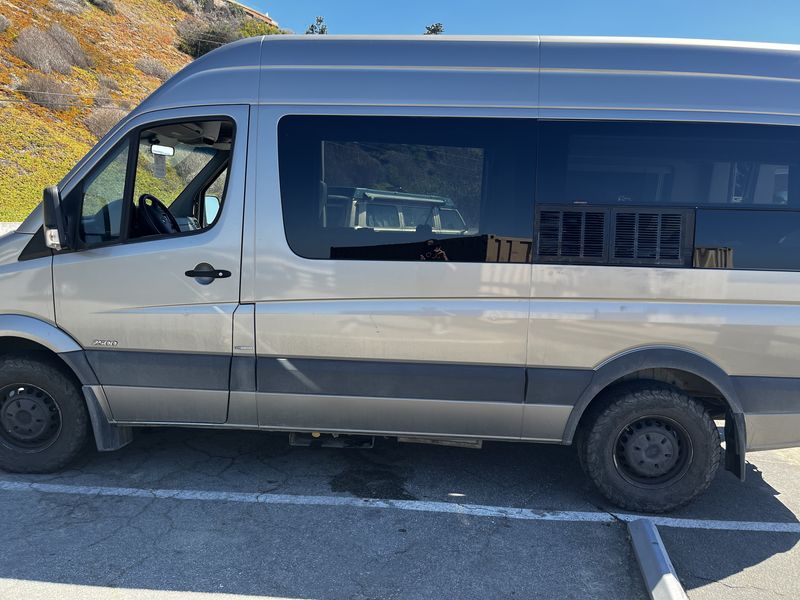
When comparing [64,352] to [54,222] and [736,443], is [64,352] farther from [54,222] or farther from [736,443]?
[736,443]

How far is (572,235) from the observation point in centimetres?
316

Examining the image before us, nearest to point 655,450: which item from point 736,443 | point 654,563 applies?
point 736,443

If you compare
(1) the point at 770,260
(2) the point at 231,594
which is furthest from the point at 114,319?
(1) the point at 770,260

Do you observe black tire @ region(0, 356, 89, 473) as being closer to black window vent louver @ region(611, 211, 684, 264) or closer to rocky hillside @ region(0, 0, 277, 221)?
black window vent louver @ region(611, 211, 684, 264)

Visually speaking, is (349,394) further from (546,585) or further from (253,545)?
(546,585)

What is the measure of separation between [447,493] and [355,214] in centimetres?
186

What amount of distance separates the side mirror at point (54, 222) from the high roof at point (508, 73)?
979mm

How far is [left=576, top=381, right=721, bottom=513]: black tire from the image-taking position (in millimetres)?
3264

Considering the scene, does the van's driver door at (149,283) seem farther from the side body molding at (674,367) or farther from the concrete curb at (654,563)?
the concrete curb at (654,563)

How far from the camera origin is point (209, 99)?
11.0ft

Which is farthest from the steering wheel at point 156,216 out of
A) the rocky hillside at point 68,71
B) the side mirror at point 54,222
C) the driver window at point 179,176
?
the rocky hillside at point 68,71

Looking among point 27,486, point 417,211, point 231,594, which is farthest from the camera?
point 27,486

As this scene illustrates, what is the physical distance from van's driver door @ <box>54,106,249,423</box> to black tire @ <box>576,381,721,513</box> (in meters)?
2.28

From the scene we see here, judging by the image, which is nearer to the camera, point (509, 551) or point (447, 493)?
point (509, 551)
